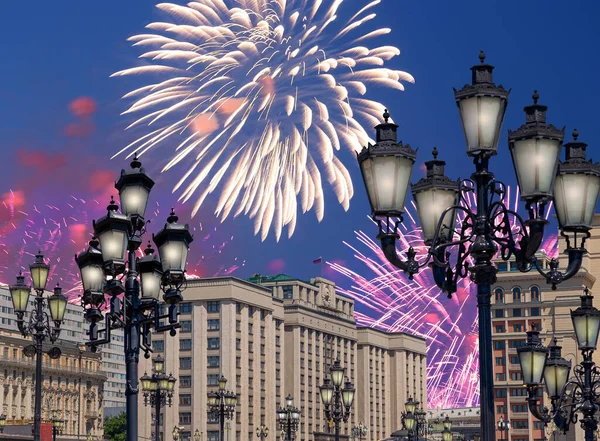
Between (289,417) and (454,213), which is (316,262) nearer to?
(289,417)

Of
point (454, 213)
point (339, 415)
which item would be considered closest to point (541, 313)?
point (339, 415)

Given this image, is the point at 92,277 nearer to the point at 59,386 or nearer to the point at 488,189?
the point at 488,189

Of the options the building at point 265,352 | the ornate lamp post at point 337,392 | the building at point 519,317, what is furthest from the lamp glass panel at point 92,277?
the building at point 265,352

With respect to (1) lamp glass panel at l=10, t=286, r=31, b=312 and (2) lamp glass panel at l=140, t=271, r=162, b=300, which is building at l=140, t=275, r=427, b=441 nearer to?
(1) lamp glass panel at l=10, t=286, r=31, b=312

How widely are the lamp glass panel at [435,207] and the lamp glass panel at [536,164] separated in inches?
54.9

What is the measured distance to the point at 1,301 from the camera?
173m

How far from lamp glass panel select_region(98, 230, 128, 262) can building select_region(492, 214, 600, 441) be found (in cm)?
9975

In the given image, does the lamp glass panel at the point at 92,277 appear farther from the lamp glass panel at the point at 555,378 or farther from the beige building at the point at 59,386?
the beige building at the point at 59,386

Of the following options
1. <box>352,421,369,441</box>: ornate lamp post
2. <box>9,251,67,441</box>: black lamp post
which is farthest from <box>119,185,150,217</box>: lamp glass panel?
<box>352,421,369,441</box>: ornate lamp post

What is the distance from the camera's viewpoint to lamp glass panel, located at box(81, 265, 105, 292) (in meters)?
20.1

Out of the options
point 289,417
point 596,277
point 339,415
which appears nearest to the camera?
point 339,415

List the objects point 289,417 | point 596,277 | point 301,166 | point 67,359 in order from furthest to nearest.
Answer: point 67,359 < point 596,277 < point 301,166 < point 289,417

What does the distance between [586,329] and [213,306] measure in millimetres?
114366

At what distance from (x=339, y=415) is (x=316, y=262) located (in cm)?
12360
